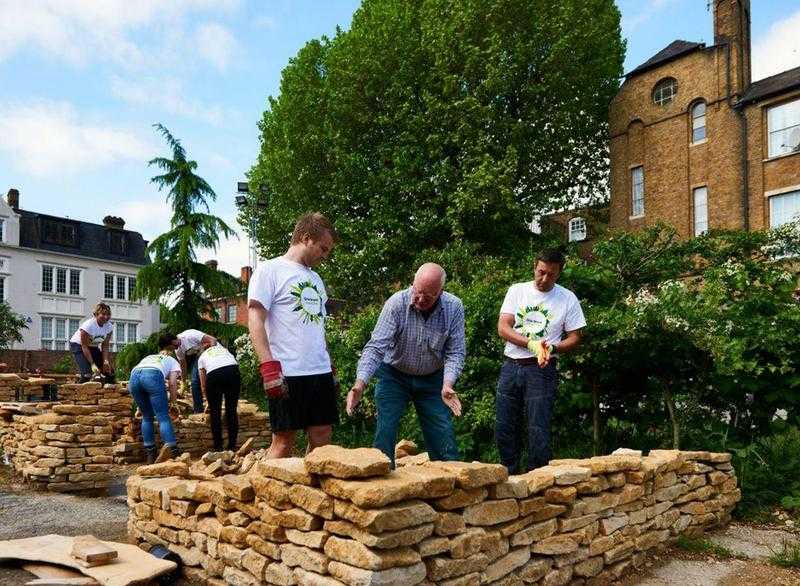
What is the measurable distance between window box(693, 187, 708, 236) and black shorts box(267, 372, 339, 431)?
2222 cm

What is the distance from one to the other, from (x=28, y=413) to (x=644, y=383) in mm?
7171

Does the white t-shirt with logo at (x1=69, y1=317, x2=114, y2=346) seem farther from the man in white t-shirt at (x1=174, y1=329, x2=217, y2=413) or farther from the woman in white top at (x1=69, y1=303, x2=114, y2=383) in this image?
the man in white t-shirt at (x1=174, y1=329, x2=217, y2=413)

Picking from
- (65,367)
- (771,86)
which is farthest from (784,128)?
A: (65,367)

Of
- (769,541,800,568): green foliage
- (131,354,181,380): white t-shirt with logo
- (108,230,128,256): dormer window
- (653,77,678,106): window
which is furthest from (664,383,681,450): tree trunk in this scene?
(108,230,128,256): dormer window

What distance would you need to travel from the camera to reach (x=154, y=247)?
1806cm

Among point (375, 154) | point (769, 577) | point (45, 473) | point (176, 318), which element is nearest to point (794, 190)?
point (375, 154)

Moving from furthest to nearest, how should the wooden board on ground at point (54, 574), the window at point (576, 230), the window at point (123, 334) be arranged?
1. the window at point (123, 334)
2. the window at point (576, 230)
3. the wooden board on ground at point (54, 574)

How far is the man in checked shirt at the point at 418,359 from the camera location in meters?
4.34

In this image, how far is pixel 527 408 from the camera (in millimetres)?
4832

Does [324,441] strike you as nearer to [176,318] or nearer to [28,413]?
[28,413]

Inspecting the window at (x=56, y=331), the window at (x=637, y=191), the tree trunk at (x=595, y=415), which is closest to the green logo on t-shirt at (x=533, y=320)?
the tree trunk at (x=595, y=415)

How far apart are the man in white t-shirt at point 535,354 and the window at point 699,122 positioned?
21226 mm

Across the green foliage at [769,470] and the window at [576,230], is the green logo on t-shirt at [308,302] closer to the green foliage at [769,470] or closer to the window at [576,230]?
the green foliage at [769,470]

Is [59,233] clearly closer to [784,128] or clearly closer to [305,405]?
[784,128]
